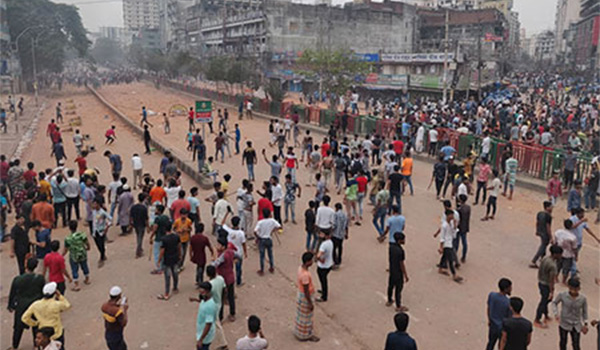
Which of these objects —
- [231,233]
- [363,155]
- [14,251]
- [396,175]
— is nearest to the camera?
[231,233]

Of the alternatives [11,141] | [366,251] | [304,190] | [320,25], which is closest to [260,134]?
[304,190]

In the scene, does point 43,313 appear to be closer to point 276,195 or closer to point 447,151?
point 276,195

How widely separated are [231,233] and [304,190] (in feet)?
25.1

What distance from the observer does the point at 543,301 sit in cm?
731

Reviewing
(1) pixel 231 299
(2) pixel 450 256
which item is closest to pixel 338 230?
(2) pixel 450 256

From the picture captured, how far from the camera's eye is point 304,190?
15492 millimetres

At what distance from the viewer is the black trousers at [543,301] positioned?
7160mm

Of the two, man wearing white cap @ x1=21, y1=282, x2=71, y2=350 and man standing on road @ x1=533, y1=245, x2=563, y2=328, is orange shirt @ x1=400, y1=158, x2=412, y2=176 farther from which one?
man wearing white cap @ x1=21, y1=282, x2=71, y2=350

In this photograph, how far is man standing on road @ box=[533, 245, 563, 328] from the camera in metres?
7.00

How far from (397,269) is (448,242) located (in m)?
1.74

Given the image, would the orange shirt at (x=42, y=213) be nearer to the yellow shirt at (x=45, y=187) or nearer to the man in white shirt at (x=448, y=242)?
the yellow shirt at (x=45, y=187)

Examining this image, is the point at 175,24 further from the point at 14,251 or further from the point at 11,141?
the point at 14,251

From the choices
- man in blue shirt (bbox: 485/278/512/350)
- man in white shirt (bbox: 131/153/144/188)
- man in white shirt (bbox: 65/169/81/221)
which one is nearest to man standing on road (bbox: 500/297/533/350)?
man in blue shirt (bbox: 485/278/512/350)

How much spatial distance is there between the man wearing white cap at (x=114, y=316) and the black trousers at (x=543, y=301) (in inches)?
233
